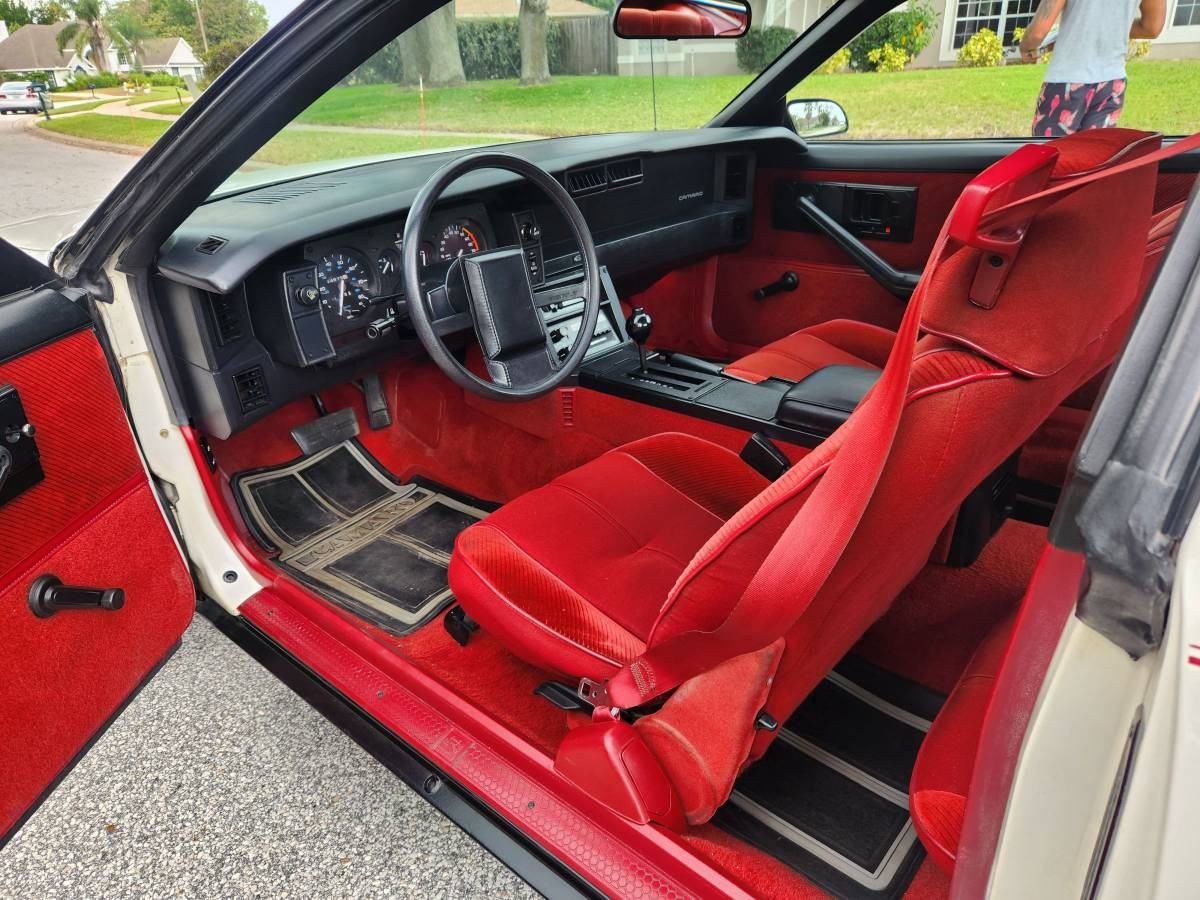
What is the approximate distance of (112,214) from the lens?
143 cm

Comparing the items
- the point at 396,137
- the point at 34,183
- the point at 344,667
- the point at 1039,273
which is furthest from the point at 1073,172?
the point at 396,137

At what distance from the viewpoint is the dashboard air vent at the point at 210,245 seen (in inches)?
65.1

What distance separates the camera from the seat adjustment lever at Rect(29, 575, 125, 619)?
1227mm

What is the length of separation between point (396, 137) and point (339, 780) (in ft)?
6.42

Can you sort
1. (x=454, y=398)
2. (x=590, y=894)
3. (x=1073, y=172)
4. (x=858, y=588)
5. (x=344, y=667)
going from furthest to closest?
(x=454, y=398), (x=344, y=667), (x=590, y=894), (x=858, y=588), (x=1073, y=172)

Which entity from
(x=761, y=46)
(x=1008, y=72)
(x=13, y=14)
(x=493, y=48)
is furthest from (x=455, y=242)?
(x=493, y=48)

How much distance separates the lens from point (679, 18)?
6.42 feet

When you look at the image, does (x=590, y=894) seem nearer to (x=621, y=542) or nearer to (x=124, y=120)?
(x=621, y=542)

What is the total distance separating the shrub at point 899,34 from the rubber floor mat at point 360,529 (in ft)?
6.79

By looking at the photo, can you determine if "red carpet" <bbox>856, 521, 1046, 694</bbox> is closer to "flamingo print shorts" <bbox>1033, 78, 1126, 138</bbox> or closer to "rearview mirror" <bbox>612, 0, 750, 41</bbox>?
"rearview mirror" <bbox>612, 0, 750, 41</bbox>

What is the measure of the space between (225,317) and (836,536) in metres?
1.54

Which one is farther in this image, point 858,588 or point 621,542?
point 621,542

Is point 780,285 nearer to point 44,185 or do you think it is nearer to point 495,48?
point 44,185

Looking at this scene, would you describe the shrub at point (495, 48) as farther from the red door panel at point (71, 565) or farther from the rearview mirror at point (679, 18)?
the red door panel at point (71, 565)
